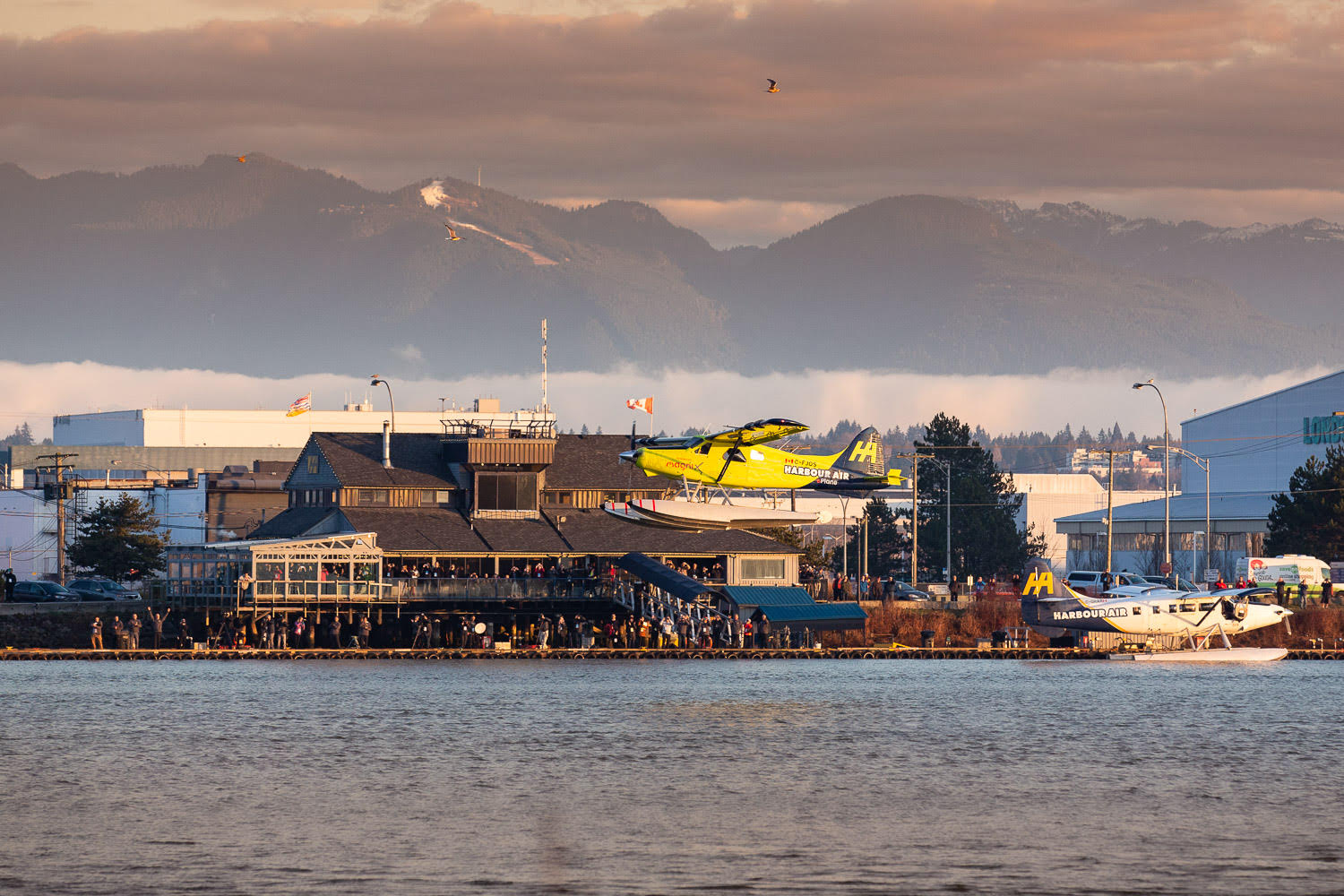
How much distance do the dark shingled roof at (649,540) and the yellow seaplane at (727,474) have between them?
17923 mm

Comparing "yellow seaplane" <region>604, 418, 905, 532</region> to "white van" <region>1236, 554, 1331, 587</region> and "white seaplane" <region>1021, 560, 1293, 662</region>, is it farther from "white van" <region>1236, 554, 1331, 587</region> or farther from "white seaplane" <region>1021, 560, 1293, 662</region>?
"white van" <region>1236, 554, 1331, 587</region>

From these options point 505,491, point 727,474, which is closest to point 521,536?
point 505,491

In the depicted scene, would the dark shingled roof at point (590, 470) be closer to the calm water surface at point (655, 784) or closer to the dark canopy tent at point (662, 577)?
the dark canopy tent at point (662, 577)

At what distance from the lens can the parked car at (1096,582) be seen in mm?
116762

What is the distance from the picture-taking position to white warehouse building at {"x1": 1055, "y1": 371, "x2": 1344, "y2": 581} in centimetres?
16225

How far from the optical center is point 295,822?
151ft

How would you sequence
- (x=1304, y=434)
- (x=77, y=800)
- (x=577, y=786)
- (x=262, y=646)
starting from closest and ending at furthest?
1. (x=77, y=800)
2. (x=577, y=786)
3. (x=262, y=646)
4. (x=1304, y=434)

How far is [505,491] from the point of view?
11256 cm

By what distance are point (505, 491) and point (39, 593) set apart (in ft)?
93.0

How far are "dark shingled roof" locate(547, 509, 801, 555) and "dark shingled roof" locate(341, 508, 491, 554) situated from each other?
20.0 feet

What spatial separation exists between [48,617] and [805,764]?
58.3 metres

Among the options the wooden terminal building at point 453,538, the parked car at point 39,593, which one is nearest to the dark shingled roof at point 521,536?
the wooden terminal building at point 453,538

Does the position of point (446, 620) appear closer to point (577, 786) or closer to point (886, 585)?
point (886, 585)

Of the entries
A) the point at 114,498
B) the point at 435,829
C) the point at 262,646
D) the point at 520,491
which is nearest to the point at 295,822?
the point at 435,829
